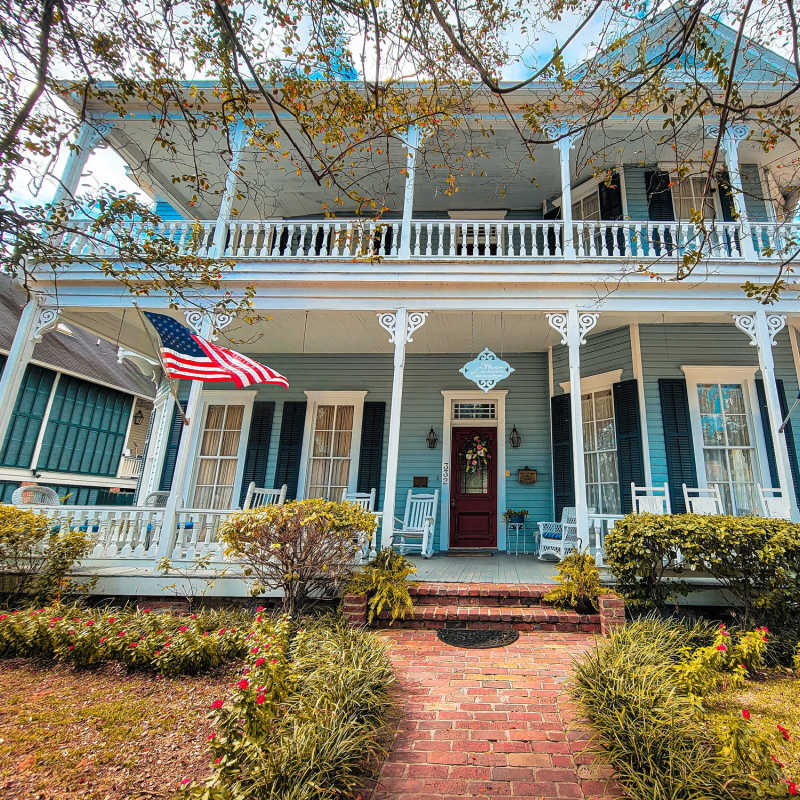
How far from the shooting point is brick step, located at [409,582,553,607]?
4.88 m

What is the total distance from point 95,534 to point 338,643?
4040 mm

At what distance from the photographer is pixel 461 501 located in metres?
8.20

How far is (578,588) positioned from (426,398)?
457 centimetres

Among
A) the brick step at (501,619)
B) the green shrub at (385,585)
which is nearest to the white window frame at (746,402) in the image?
the brick step at (501,619)

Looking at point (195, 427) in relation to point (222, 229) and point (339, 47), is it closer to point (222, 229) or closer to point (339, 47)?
point (222, 229)

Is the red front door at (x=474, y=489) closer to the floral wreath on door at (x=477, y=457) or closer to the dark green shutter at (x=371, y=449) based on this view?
the floral wreath on door at (x=477, y=457)

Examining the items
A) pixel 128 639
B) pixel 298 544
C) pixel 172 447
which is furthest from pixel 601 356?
pixel 172 447

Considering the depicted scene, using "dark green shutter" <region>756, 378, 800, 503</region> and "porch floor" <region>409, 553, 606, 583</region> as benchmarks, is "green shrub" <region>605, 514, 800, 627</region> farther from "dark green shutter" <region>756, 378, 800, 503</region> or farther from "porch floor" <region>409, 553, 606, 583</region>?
"dark green shutter" <region>756, 378, 800, 503</region>

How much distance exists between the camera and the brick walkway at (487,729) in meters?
2.35

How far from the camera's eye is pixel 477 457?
8.34m

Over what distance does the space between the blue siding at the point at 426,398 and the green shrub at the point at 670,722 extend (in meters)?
4.30

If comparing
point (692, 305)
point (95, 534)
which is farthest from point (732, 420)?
point (95, 534)

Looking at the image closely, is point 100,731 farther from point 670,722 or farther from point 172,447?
point 172,447

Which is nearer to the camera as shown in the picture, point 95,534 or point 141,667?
point 141,667
